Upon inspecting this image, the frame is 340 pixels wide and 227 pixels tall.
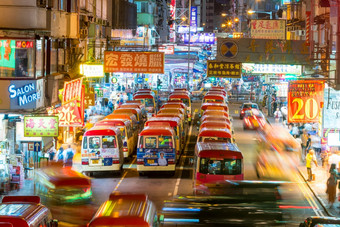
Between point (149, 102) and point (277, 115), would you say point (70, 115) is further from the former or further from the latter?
point (277, 115)

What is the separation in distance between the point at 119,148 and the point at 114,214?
14800 mm

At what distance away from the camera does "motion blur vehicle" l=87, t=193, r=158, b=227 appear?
1208cm

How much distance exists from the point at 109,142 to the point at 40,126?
13.4 ft

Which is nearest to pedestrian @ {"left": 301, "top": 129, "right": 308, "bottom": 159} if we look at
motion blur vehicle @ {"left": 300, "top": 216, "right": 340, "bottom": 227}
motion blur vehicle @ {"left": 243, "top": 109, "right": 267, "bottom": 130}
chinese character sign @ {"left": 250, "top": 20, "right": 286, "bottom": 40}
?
motion blur vehicle @ {"left": 243, "top": 109, "right": 267, "bottom": 130}

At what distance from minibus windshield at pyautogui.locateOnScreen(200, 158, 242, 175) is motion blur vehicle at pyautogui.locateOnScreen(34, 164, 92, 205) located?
160 inches

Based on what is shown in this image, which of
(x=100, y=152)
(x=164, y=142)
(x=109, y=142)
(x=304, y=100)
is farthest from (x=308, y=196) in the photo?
(x=100, y=152)

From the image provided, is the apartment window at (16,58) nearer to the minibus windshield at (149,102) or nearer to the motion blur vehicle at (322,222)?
the motion blur vehicle at (322,222)

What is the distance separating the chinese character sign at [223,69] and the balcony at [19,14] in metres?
9.84

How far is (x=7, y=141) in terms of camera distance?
23469 millimetres

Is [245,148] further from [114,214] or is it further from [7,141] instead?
[114,214]

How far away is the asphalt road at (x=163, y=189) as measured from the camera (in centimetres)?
1689

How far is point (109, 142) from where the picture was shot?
26.6m

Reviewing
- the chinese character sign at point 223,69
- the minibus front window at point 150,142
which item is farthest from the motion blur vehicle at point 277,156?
the minibus front window at point 150,142

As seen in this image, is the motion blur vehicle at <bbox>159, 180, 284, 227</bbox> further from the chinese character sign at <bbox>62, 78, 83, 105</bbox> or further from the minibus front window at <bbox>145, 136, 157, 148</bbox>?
the chinese character sign at <bbox>62, 78, 83, 105</bbox>
